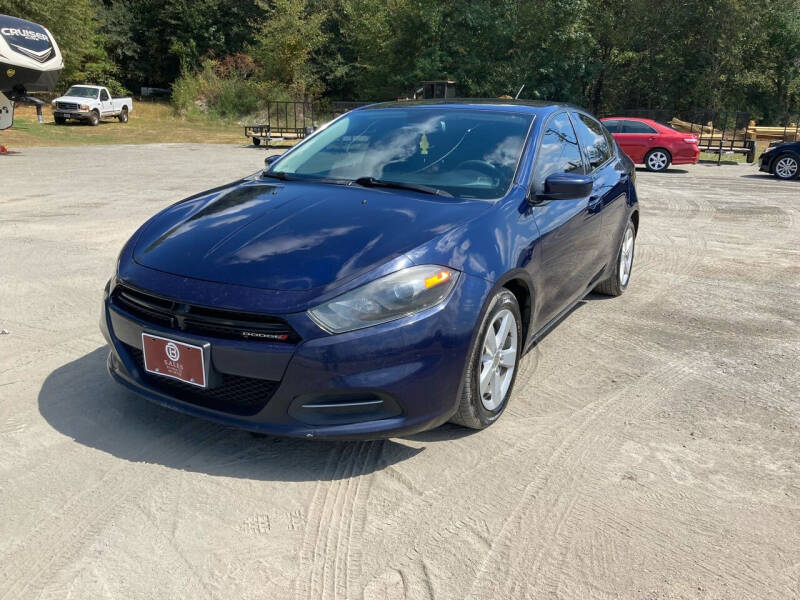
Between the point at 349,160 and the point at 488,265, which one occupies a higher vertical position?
the point at 349,160

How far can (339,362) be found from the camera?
2770mm

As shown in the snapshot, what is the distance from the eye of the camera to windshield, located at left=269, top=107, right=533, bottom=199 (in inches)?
153

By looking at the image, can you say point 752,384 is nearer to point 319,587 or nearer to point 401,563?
point 401,563

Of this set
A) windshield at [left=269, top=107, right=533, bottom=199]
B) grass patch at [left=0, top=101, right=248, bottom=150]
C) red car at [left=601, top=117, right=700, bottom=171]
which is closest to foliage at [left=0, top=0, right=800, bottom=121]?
grass patch at [left=0, top=101, right=248, bottom=150]

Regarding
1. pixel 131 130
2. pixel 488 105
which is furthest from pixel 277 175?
pixel 131 130

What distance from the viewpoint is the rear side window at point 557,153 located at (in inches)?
160

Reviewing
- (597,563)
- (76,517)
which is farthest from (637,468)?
(76,517)

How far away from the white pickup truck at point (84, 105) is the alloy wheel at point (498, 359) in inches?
1266

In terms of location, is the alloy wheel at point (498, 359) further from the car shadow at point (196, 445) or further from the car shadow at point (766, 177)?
the car shadow at point (766, 177)

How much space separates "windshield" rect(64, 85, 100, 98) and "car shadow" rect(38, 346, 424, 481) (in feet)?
106

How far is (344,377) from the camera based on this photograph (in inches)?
110

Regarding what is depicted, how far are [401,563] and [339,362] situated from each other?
0.78 meters

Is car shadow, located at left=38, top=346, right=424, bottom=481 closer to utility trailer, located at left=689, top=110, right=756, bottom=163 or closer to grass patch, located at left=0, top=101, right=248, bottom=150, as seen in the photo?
grass patch, located at left=0, top=101, right=248, bottom=150

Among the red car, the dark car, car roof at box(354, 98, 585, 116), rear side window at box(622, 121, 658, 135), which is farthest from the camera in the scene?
rear side window at box(622, 121, 658, 135)
